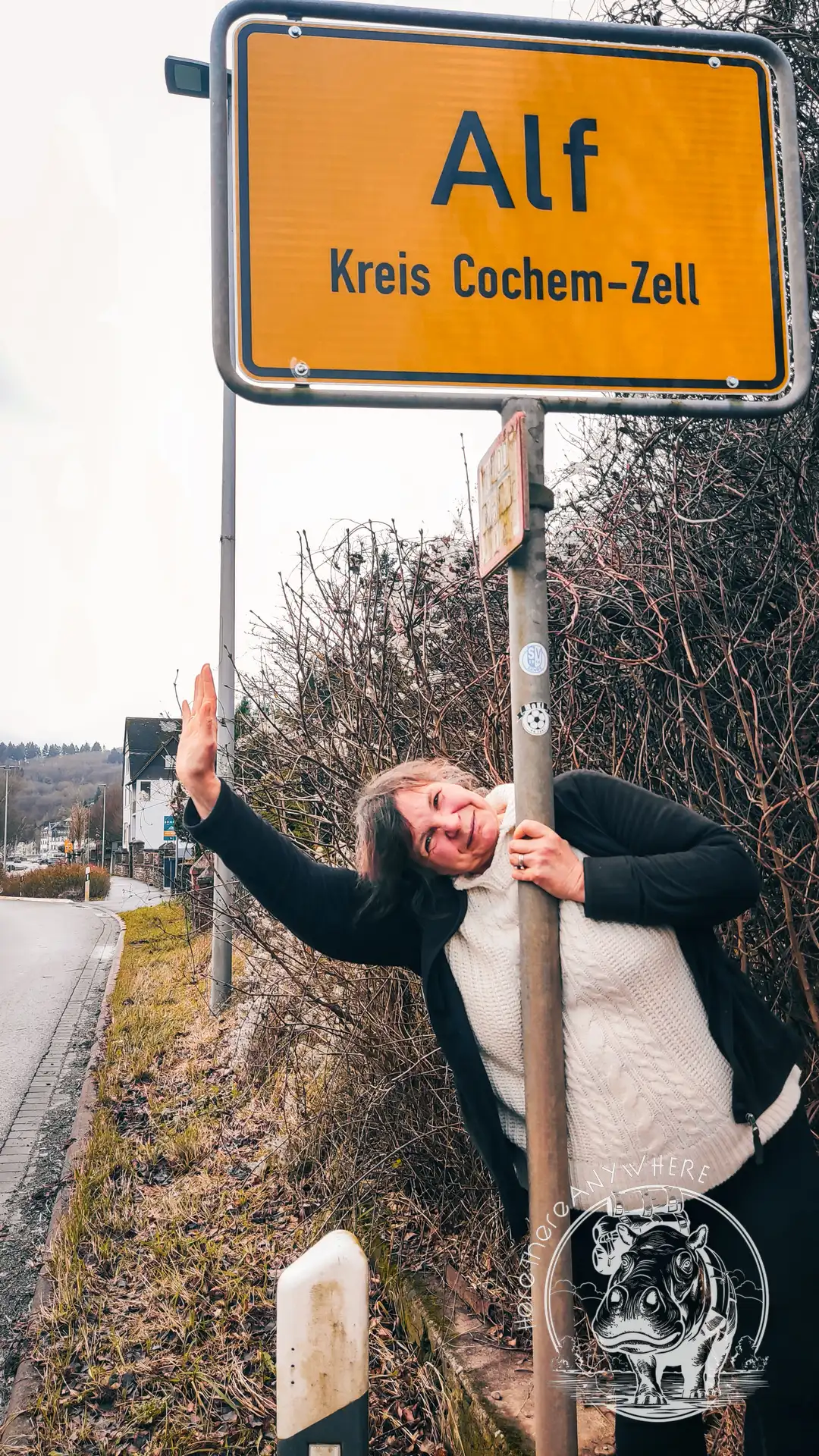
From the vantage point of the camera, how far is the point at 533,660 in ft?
5.32

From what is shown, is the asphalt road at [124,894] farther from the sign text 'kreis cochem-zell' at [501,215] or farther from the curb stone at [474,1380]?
the sign text 'kreis cochem-zell' at [501,215]

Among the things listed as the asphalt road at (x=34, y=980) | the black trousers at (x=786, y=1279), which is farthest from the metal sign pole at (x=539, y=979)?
the asphalt road at (x=34, y=980)

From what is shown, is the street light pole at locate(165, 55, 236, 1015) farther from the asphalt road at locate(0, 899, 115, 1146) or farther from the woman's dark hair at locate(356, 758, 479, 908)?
the woman's dark hair at locate(356, 758, 479, 908)

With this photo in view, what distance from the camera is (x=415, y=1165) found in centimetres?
398

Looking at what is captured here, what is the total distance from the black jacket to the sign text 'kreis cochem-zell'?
2.46 ft

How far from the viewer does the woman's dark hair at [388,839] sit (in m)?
2.01

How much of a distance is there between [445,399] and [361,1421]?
1512 millimetres

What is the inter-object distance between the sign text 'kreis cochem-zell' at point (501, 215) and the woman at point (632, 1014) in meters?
0.71

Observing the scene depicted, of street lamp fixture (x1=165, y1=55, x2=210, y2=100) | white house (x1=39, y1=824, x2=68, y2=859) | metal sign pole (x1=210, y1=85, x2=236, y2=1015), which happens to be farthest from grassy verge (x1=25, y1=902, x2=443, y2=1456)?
white house (x1=39, y1=824, x2=68, y2=859)

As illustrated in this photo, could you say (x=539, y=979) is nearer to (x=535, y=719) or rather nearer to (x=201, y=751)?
(x=535, y=719)

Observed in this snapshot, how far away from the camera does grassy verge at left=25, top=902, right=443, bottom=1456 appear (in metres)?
3.22

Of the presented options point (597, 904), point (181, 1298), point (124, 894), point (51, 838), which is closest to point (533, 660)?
point (597, 904)

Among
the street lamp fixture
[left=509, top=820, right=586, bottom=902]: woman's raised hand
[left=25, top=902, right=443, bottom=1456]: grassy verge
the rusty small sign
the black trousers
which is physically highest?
the street lamp fixture

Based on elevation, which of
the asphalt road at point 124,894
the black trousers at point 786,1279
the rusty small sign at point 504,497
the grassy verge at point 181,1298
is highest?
the rusty small sign at point 504,497
